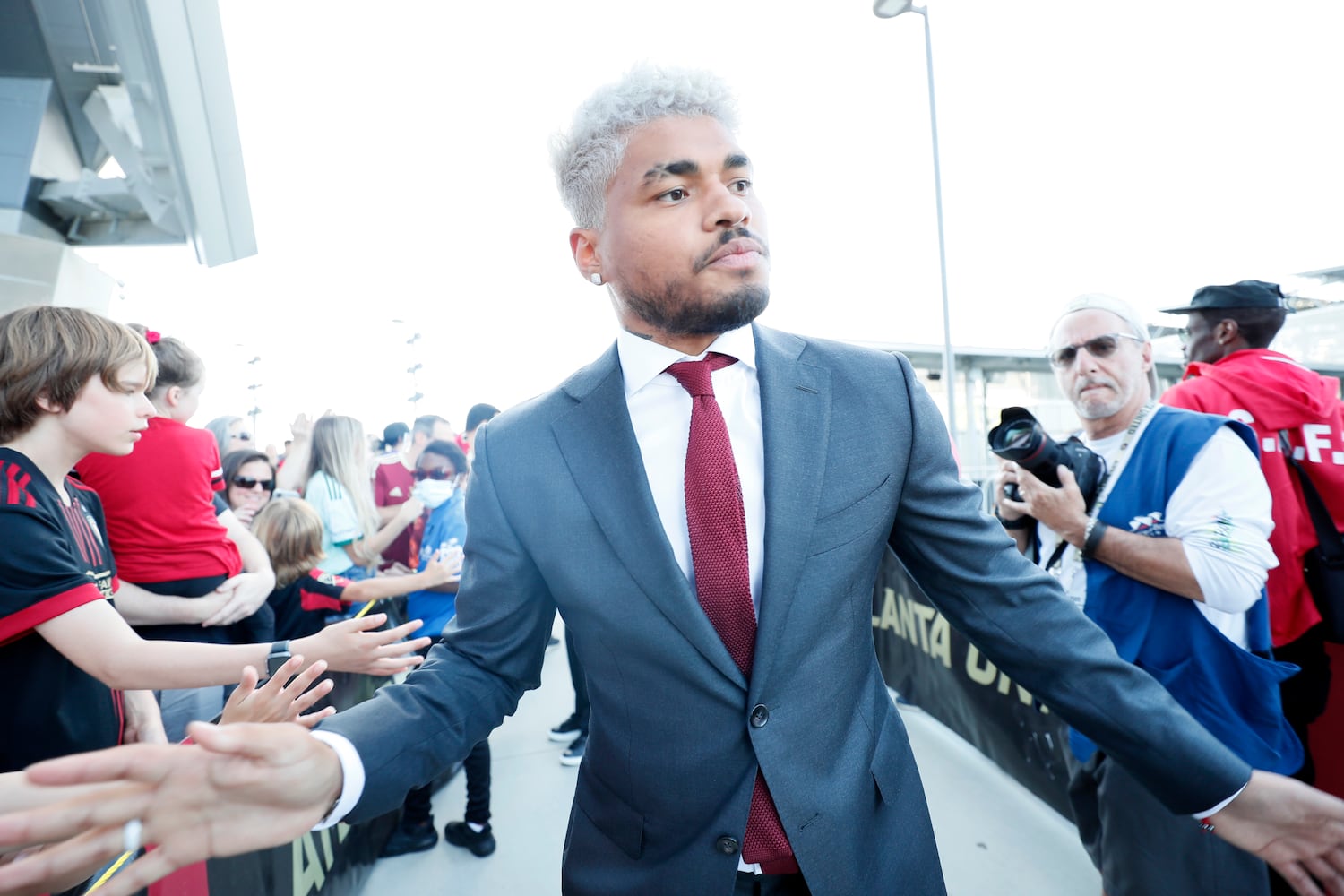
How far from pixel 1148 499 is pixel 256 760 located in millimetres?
2271

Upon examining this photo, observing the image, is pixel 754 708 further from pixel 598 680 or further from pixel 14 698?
pixel 14 698

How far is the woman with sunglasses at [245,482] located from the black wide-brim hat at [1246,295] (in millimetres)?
5044

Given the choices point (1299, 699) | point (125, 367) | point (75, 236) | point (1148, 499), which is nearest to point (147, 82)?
point (75, 236)

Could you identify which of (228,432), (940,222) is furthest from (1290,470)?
(228,432)

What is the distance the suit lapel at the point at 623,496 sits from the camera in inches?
43.9

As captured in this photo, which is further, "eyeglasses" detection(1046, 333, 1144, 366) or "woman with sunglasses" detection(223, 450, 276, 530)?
"woman with sunglasses" detection(223, 450, 276, 530)

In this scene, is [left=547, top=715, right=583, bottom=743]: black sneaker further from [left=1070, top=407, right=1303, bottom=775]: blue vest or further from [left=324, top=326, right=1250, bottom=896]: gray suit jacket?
[left=324, top=326, right=1250, bottom=896]: gray suit jacket

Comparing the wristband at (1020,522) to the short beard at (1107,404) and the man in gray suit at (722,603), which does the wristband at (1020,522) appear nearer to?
the short beard at (1107,404)

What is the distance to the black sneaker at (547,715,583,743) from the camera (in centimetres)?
461

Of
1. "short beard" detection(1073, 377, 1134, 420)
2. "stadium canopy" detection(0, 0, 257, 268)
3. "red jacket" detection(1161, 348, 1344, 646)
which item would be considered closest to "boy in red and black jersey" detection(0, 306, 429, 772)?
"short beard" detection(1073, 377, 1134, 420)

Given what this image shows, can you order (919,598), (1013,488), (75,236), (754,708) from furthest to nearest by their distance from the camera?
(75,236), (919,598), (1013,488), (754,708)

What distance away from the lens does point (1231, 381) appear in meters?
2.58

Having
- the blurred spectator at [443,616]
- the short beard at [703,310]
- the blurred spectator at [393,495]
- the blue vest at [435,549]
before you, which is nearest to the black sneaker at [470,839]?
the blurred spectator at [443,616]

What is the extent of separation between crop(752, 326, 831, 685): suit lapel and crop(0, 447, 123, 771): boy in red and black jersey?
1581mm
